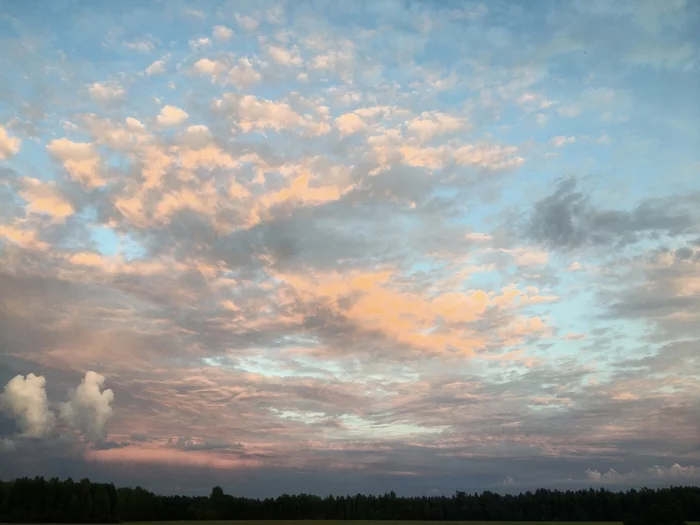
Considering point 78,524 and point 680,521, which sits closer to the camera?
point 680,521

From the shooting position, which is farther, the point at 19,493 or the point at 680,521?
the point at 19,493

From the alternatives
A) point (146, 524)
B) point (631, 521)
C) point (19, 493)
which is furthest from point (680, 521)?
point (19, 493)

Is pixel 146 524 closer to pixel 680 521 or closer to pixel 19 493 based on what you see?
pixel 19 493

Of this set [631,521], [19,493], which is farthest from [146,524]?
[631,521]

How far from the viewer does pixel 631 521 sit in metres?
92.9

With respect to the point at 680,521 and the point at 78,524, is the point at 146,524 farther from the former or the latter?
the point at 680,521

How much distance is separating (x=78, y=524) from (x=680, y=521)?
6801 inches

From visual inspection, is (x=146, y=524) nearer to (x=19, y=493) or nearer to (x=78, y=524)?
(x=78, y=524)

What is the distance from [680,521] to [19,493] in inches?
7639

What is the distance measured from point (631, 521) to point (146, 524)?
158 meters

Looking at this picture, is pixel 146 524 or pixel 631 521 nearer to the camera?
pixel 631 521

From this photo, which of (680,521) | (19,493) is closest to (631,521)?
(680,521)

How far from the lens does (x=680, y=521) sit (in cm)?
8969

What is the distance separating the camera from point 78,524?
188m
